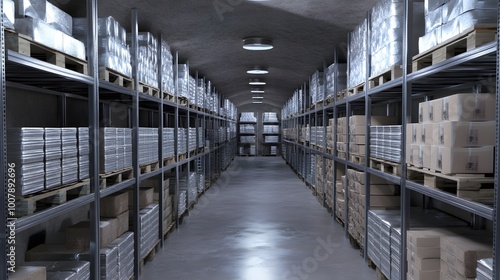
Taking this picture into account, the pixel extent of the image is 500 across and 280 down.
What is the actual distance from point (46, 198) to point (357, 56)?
15.9 ft

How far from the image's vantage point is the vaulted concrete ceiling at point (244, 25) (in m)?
6.31

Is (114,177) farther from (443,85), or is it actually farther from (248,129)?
(248,129)

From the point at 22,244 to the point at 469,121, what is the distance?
438cm

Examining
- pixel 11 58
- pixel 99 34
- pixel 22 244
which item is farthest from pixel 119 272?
pixel 11 58

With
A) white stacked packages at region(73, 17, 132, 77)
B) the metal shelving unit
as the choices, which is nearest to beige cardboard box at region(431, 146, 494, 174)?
the metal shelving unit

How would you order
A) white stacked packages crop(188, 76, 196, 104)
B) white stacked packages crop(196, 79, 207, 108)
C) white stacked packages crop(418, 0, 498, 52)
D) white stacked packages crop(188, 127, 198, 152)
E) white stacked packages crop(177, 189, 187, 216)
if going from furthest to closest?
A: white stacked packages crop(196, 79, 207, 108) → white stacked packages crop(188, 76, 196, 104) → white stacked packages crop(188, 127, 198, 152) → white stacked packages crop(177, 189, 187, 216) → white stacked packages crop(418, 0, 498, 52)

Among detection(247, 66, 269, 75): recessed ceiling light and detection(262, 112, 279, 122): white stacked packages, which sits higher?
detection(247, 66, 269, 75): recessed ceiling light

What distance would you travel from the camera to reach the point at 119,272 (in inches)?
182

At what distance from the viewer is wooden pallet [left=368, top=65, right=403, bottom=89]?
471 cm

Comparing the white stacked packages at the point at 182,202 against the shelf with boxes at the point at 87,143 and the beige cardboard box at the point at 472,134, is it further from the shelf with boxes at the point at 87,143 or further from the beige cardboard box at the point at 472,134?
the beige cardboard box at the point at 472,134

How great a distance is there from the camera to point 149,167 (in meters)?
6.01

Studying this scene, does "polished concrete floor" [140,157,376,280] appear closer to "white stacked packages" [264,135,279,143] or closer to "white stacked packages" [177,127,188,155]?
"white stacked packages" [177,127,188,155]

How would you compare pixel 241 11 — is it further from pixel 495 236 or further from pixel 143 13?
pixel 495 236

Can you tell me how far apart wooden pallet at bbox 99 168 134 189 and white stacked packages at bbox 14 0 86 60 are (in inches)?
46.9
